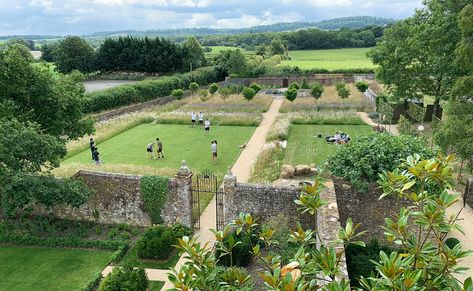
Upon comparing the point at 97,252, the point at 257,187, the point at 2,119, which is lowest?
the point at 97,252

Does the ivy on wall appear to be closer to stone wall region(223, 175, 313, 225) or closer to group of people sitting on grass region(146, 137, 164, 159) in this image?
stone wall region(223, 175, 313, 225)

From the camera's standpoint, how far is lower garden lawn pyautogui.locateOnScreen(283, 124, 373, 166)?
21.0 metres

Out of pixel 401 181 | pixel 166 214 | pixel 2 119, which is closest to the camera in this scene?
pixel 401 181

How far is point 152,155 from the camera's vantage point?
2219 centimetres

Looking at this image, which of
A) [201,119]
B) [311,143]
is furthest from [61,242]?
[201,119]

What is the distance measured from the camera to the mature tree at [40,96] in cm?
1403

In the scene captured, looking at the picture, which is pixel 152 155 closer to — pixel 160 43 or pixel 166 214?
pixel 166 214

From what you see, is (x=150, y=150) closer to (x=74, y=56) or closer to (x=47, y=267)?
(x=47, y=267)

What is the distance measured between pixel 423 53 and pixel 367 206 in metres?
18.3

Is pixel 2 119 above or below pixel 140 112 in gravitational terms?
above

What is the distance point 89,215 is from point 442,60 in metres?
21.1

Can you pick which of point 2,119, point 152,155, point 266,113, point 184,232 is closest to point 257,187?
point 184,232

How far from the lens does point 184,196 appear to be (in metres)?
13.5

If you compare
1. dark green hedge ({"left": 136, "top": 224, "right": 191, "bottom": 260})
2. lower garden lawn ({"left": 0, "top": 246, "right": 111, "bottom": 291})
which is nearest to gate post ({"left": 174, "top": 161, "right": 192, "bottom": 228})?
dark green hedge ({"left": 136, "top": 224, "right": 191, "bottom": 260})
